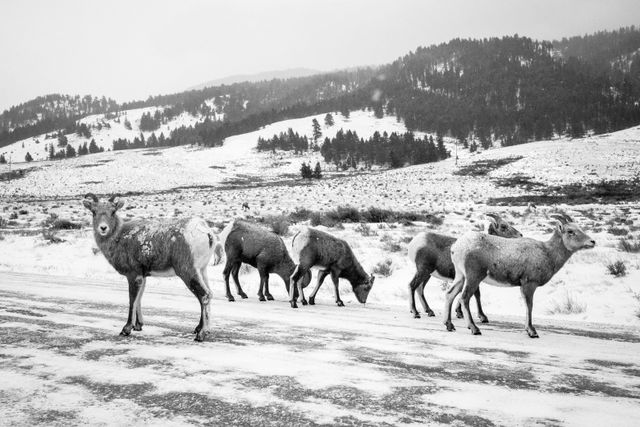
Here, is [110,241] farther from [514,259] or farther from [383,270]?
[383,270]

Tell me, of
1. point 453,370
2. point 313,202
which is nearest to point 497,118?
point 313,202

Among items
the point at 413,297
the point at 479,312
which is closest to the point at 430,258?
the point at 413,297

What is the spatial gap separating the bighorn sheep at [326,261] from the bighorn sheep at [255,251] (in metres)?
0.71

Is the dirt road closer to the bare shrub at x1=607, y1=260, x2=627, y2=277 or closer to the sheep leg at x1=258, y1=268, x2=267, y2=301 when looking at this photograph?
the sheep leg at x1=258, y1=268, x2=267, y2=301

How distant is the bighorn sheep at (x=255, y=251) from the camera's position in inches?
420

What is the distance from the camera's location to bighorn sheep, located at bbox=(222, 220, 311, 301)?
35.0 feet

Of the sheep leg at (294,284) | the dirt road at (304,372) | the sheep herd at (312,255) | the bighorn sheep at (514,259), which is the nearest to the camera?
the dirt road at (304,372)

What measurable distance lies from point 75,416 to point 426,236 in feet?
23.5

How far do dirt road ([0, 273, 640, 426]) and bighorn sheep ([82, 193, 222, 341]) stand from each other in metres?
0.57

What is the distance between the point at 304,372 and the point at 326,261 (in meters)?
6.06

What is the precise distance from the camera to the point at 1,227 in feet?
88.0

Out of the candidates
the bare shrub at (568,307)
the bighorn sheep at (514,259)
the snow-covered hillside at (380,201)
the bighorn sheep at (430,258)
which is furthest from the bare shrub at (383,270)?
the bighorn sheep at (514,259)

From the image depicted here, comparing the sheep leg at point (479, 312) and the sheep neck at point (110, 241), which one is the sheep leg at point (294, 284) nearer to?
the sheep leg at point (479, 312)

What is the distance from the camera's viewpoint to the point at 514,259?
704cm
